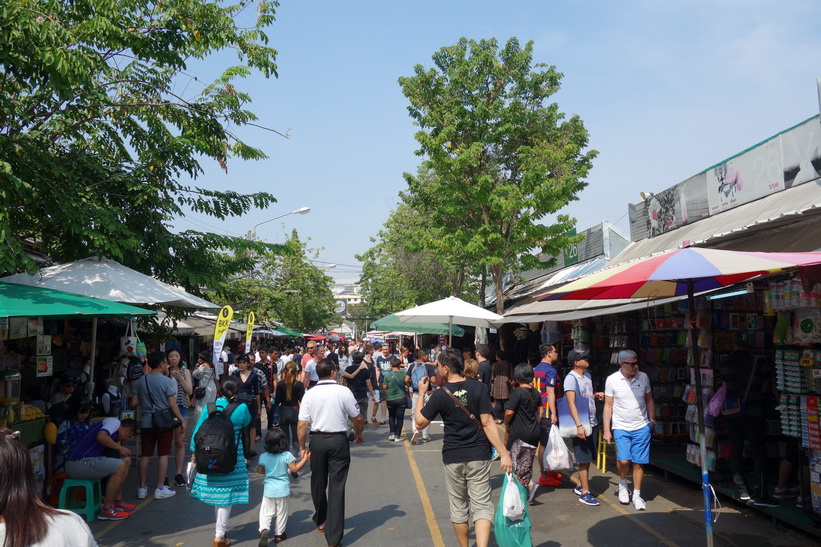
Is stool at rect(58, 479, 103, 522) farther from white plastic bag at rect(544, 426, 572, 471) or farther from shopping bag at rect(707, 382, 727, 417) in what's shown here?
shopping bag at rect(707, 382, 727, 417)

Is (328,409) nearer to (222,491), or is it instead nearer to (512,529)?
(222,491)

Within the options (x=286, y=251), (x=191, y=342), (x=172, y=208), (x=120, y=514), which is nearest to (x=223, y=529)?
(x=120, y=514)

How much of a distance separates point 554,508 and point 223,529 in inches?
154

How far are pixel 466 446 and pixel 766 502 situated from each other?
13.1ft

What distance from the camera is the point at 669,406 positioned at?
10.6 metres

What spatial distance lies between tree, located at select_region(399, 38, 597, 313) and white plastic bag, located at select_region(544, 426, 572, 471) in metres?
11.5

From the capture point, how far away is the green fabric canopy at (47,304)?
6.59 meters

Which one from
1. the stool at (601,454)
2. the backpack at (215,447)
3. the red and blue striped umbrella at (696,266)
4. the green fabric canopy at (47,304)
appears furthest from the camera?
the stool at (601,454)

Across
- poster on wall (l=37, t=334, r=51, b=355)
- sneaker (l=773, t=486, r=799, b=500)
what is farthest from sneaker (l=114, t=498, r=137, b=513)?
sneaker (l=773, t=486, r=799, b=500)

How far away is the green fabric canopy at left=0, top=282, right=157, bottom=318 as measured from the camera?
6.59 metres

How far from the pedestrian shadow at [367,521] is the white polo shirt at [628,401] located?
283 centimetres

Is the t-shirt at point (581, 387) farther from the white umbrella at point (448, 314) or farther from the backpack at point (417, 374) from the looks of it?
the backpack at point (417, 374)

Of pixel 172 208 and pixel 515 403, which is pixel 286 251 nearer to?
pixel 172 208

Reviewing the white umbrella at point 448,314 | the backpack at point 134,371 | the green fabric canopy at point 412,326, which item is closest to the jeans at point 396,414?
the white umbrella at point 448,314
